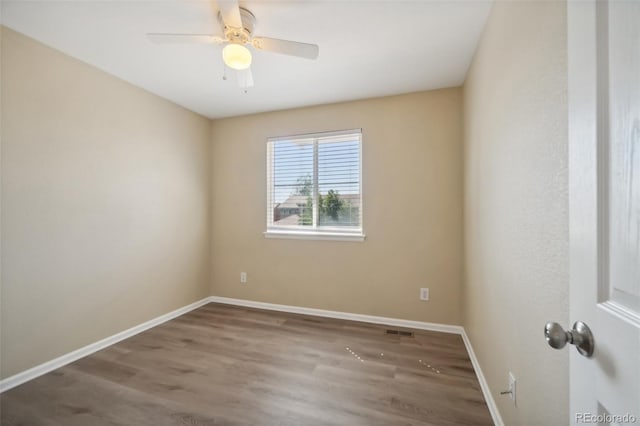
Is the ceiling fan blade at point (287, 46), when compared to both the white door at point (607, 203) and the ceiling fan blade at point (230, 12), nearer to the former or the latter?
the ceiling fan blade at point (230, 12)

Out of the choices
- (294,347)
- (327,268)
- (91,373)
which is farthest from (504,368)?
(91,373)

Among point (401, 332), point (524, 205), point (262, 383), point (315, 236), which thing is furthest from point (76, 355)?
point (524, 205)

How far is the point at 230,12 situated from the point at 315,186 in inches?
76.2

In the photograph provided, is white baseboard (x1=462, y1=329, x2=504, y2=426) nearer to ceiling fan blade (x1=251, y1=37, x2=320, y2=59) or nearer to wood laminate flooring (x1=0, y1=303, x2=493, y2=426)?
wood laminate flooring (x1=0, y1=303, x2=493, y2=426)

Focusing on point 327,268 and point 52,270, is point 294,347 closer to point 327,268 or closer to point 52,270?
point 327,268

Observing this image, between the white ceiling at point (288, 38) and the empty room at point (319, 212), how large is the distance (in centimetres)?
2

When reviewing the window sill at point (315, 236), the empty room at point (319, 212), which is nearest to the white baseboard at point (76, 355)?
the empty room at point (319, 212)

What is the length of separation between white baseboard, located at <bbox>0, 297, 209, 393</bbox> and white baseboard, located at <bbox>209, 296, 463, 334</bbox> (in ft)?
2.25

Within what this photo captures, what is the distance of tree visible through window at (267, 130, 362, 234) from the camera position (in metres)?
2.97

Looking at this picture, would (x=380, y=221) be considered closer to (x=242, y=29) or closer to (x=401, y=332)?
(x=401, y=332)

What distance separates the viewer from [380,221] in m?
2.82

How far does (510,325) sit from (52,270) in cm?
312

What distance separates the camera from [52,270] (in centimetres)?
200

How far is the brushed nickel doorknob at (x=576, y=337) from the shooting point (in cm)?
51
